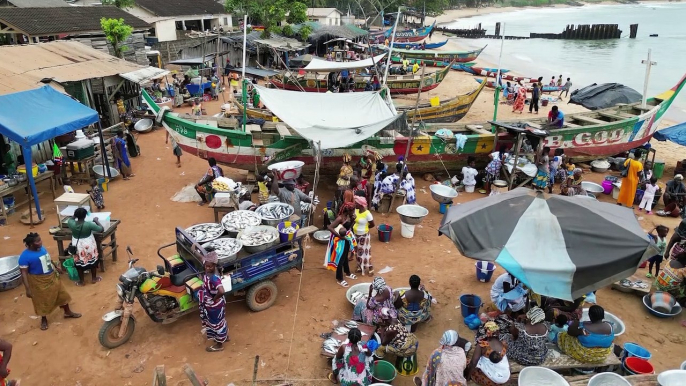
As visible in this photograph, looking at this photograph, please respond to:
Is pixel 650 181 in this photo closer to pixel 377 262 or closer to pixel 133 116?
pixel 377 262

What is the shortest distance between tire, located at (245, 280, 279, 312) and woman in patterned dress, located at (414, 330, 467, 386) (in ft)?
9.61

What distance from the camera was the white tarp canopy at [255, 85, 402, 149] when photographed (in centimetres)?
953

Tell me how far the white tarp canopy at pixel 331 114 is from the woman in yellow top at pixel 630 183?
5632 millimetres

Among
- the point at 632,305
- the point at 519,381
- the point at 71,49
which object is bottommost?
the point at 632,305

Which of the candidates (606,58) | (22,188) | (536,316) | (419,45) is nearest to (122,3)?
(22,188)

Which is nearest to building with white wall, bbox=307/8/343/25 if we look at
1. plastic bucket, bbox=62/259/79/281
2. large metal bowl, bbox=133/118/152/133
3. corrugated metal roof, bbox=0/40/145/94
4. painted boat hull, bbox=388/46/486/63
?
painted boat hull, bbox=388/46/486/63

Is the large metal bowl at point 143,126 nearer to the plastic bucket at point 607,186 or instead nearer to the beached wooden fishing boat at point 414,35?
the plastic bucket at point 607,186

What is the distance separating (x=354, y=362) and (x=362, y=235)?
296cm

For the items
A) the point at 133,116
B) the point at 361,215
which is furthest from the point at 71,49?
the point at 361,215

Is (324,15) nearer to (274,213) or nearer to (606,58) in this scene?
(606,58)

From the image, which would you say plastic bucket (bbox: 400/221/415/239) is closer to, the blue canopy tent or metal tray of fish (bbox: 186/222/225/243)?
metal tray of fish (bbox: 186/222/225/243)

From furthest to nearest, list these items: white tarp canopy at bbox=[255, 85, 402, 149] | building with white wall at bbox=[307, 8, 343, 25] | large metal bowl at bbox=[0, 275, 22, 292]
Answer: building with white wall at bbox=[307, 8, 343, 25] → white tarp canopy at bbox=[255, 85, 402, 149] → large metal bowl at bbox=[0, 275, 22, 292]

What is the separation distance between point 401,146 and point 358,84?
10204 millimetres

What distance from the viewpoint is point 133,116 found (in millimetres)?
17625
